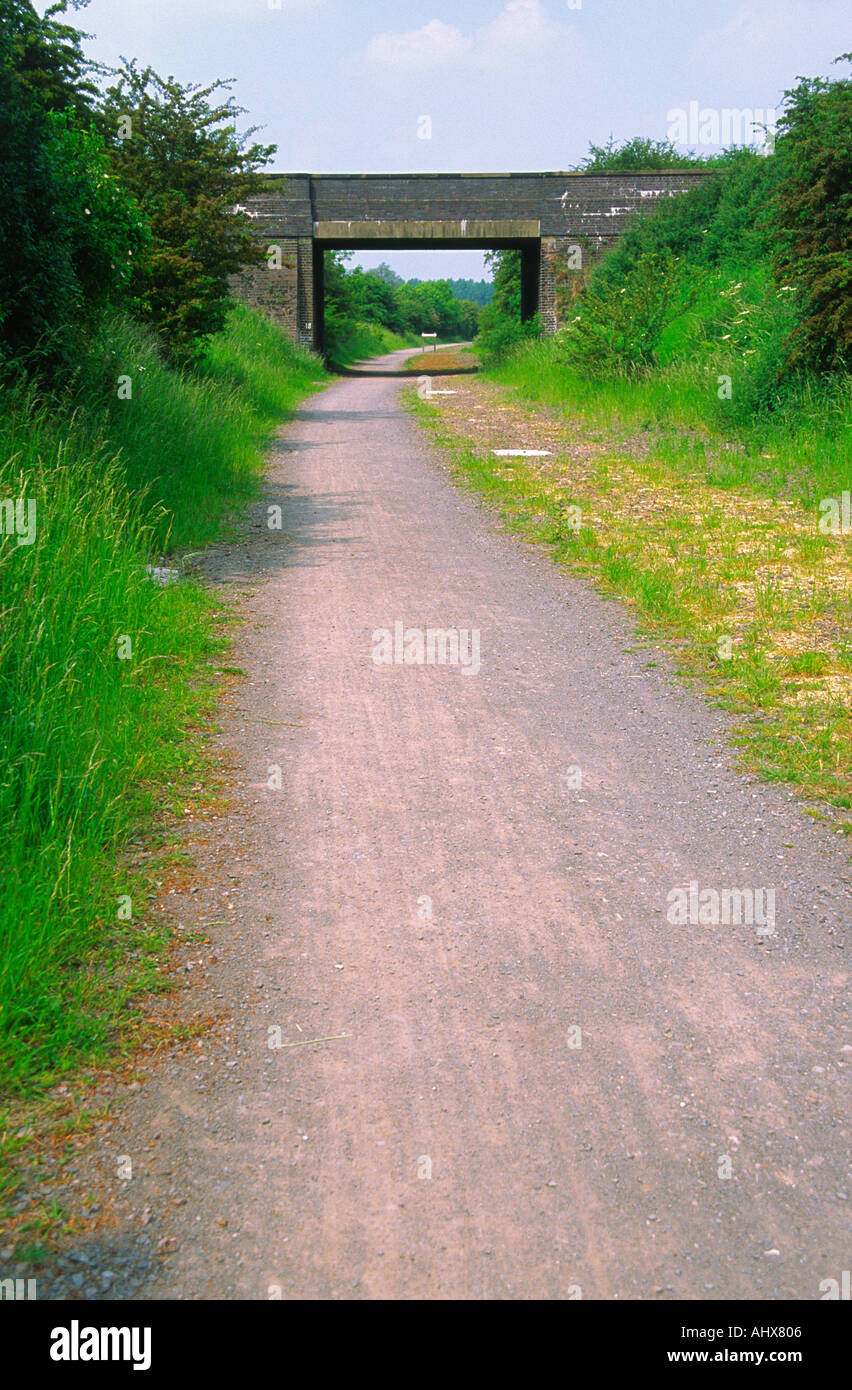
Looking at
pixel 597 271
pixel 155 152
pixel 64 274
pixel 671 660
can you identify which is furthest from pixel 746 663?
pixel 597 271

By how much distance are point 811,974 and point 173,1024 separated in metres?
2.06

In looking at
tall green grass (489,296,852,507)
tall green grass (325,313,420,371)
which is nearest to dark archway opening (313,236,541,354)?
tall green grass (325,313,420,371)

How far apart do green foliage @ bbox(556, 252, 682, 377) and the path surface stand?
13.9 m

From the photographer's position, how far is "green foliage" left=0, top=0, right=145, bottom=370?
815 centimetres

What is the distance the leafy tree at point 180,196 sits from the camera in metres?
15.9

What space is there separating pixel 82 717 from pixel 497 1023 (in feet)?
8.25

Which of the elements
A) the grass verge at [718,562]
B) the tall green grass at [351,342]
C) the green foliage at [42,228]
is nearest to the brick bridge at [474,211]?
the tall green grass at [351,342]

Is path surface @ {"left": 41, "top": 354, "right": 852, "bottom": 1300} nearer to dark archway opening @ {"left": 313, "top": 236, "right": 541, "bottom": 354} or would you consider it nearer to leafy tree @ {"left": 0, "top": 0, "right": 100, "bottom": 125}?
leafy tree @ {"left": 0, "top": 0, "right": 100, "bottom": 125}

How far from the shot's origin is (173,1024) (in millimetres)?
3199

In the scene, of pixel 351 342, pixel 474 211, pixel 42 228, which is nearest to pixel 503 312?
pixel 351 342

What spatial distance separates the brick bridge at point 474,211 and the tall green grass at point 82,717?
2393 cm

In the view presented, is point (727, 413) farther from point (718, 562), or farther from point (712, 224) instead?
point (712, 224)

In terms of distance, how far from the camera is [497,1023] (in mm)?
3184

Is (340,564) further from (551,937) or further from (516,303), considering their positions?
(516,303)
